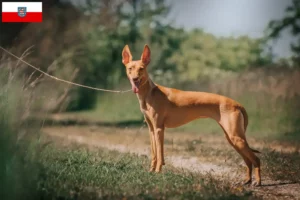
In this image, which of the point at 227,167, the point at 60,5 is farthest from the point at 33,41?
the point at 227,167

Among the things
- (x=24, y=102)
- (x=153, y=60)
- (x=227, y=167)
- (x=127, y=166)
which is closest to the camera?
(x=24, y=102)

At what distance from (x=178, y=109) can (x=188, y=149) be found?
1.81 metres

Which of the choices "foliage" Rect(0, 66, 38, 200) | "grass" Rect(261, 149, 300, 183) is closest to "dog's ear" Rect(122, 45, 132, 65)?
"foliage" Rect(0, 66, 38, 200)

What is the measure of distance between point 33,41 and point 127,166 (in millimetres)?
3539

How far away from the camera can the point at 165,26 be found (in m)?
7.71

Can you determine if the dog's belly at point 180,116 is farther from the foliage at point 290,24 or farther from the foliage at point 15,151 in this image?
the foliage at point 290,24

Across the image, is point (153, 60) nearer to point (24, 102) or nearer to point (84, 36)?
point (84, 36)

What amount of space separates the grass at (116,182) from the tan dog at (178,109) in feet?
1.07

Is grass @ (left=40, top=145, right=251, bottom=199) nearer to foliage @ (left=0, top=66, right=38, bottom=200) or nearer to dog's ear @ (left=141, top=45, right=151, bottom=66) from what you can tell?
foliage @ (left=0, top=66, right=38, bottom=200)

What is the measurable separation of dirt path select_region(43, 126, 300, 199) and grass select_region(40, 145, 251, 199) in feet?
1.41

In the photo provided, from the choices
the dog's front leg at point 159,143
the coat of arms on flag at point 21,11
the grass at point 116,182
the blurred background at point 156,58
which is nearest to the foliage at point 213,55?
the blurred background at point 156,58

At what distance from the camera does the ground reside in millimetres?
4512

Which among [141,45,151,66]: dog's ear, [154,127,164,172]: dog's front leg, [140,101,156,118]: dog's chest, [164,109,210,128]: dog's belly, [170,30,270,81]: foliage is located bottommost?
[154,127,164,172]: dog's front leg

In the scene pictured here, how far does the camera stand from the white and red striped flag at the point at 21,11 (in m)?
5.34
